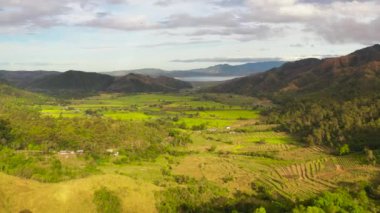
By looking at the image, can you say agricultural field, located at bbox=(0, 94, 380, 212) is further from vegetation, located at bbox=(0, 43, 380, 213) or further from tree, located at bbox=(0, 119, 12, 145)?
tree, located at bbox=(0, 119, 12, 145)

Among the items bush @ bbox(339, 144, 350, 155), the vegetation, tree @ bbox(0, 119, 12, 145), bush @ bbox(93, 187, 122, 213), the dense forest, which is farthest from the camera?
the dense forest

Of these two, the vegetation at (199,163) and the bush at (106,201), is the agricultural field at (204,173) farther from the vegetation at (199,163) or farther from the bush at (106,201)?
the bush at (106,201)

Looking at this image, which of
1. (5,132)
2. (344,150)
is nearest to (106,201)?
(5,132)

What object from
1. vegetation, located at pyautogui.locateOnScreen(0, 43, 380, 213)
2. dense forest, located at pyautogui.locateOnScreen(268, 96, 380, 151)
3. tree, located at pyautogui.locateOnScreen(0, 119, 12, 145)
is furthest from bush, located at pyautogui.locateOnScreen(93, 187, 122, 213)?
dense forest, located at pyautogui.locateOnScreen(268, 96, 380, 151)

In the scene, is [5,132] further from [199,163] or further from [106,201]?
[106,201]

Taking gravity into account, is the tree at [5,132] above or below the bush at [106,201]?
above

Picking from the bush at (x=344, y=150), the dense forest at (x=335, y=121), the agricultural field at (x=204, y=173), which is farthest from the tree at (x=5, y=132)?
the bush at (x=344, y=150)
